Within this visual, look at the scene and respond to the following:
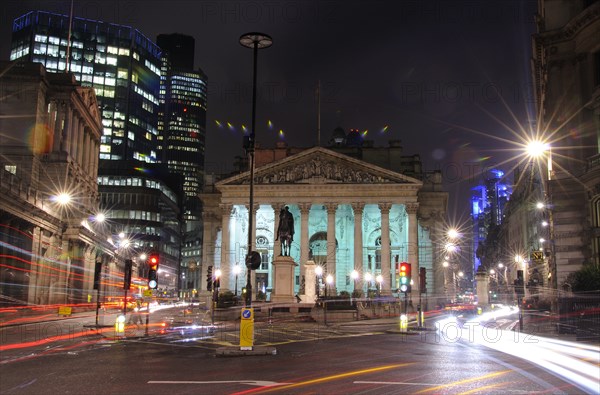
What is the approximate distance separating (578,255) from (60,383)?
3375 cm

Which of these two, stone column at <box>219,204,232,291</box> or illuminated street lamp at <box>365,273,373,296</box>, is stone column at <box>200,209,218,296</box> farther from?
illuminated street lamp at <box>365,273,373,296</box>

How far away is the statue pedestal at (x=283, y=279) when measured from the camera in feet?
127

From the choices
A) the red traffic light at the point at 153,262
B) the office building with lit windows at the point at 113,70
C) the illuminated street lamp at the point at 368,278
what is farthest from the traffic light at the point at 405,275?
the office building with lit windows at the point at 113,70

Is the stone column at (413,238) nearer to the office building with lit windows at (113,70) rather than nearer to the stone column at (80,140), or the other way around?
the stone column at (80,140)

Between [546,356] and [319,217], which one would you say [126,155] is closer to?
[319,217]

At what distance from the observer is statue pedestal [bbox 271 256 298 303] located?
38781 mm

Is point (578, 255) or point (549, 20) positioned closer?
point (578, 255)

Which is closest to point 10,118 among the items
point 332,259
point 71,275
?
point 71,275

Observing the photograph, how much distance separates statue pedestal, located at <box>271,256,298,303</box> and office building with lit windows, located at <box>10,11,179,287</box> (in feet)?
338

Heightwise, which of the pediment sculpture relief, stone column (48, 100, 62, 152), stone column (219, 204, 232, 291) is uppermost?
stone column (48, 100, 62, 152)

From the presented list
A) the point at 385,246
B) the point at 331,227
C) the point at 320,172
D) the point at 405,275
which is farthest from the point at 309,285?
the point at 320,172

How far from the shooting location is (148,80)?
183750 millimetres

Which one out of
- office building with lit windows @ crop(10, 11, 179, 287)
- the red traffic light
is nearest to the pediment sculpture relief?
the red traffic light

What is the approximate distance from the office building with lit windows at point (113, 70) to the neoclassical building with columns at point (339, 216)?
197 ft
